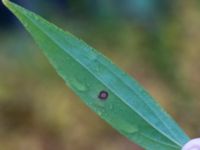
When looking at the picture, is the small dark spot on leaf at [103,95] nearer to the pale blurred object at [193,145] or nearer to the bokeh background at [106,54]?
the pale blurred object at [193,145]

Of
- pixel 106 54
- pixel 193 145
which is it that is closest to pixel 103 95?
pixel 193 145

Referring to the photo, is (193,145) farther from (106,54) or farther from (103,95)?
(106,54)

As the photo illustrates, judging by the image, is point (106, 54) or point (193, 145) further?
point (106, 54)

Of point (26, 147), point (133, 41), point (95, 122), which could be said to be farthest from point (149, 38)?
point (26, 147)

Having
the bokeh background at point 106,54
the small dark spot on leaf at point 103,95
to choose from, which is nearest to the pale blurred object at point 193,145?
the small dark spot on leaf at point 103,95

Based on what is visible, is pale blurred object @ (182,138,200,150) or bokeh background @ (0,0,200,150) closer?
pale blurred object @ (182,138,200,150)

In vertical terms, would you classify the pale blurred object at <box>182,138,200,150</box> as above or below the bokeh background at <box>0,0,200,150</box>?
below

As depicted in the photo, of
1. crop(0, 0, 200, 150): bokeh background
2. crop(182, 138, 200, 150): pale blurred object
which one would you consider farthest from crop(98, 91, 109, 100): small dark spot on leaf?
crop(0, 0, 200, 150): bokeh background

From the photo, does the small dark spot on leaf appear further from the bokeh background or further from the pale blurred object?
the bokeh background

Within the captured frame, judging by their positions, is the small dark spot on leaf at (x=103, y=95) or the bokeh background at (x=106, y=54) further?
the bokeh background at (x=106, y=54)

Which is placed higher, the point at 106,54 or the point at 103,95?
the point at 106,54
